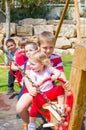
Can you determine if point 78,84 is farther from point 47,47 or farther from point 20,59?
point 20,59

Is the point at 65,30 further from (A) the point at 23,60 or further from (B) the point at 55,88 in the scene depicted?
(B) the point at 55,88

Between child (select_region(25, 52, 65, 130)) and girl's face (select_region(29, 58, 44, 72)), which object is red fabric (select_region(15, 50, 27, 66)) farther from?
girl's face (select_region(29, 58, 44, 72))

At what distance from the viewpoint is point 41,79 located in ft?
11.1

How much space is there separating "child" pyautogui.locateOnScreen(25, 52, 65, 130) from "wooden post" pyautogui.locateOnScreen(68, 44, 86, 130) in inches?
30.8

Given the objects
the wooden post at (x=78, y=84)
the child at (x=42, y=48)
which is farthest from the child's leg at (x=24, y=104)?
the wooden post at (x=78, y=84)

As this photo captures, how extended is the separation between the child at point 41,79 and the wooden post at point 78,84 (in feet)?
2.57

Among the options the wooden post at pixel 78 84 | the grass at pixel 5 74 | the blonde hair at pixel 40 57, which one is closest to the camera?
the wooden post at pixel 78 84

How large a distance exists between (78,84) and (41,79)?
1042mm

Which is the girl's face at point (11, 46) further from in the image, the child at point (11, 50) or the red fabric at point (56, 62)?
the red fabric at point (56, 62)

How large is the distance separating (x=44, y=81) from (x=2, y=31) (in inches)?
370

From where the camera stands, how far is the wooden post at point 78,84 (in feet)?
7.42

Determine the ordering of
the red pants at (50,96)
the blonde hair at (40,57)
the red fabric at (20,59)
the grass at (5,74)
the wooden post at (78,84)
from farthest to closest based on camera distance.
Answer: the grass at (5,74) → the red fabric at (20,59) → the red pants at (50,96) → the blonde hair at (40,57) → the wooden post at (78,84)

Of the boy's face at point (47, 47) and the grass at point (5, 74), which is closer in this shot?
the boy's face at point (47, 47)

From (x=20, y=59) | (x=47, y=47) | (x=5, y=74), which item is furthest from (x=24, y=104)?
(x=5, y=74)
